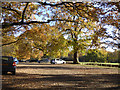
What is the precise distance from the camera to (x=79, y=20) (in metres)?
18.7

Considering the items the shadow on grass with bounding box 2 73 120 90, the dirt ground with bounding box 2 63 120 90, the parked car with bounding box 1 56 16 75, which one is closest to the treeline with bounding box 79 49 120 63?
the dirt ground with bounding box 2 63 120 90

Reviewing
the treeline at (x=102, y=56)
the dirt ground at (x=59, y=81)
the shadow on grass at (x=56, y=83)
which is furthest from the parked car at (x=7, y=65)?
the treeline at (x=102, y=56)

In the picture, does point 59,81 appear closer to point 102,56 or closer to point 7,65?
point 7,65

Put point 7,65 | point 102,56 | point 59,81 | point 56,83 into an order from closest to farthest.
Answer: point 56,83
point 59,81
point 7,65
point 102,56

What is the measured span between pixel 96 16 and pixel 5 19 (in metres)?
10.6

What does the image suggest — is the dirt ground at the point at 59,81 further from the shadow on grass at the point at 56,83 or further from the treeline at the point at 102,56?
the treeline at the point at 102,56

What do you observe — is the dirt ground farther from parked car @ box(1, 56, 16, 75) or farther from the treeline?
the treeline

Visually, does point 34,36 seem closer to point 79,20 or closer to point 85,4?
point 79,20

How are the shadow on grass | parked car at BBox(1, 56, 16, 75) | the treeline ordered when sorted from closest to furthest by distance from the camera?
→ the shadow on grass < parked car at BBox(1, 56, 16, 75) < the treeline

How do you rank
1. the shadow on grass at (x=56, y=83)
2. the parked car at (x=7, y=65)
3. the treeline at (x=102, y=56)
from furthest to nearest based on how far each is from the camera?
1. the treeline at (x=102, y=56)
2. the parked car at (x=7, y=65)
3. the shadow on grass at (x=56, y=83)

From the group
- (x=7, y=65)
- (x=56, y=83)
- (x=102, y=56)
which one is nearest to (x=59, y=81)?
(x=56, y=83)

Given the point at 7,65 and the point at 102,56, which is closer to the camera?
the point at 7,65

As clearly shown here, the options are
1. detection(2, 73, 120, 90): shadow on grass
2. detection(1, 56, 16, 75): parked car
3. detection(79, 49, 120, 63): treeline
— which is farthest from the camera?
detection(79, 49, 120, 63): treeline

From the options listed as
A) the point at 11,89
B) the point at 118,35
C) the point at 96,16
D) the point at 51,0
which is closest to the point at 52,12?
the point at 51,0
